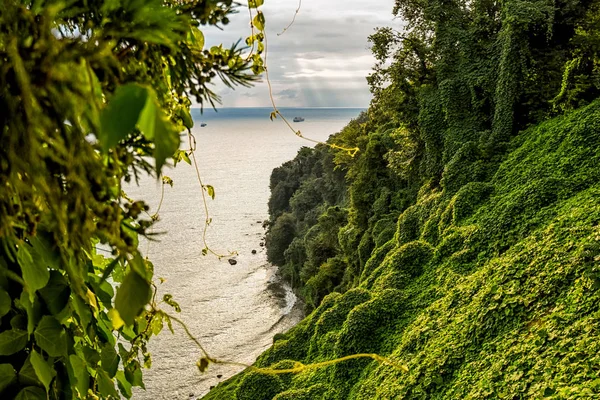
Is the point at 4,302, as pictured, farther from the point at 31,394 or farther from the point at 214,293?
the point at 214,293

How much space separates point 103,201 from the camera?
2.44ft

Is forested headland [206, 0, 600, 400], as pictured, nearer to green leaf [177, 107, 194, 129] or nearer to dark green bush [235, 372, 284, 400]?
dark green bush [235, 372, 284, 400]

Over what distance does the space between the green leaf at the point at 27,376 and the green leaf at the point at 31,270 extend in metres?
0.25

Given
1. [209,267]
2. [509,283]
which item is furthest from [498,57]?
[209,267]

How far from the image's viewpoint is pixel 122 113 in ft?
1.58

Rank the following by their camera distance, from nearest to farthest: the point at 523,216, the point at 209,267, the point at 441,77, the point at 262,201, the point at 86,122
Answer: the point at 86,122
the point at 523,216
the point at 441,77
the point at 209,267
the point at 262,201

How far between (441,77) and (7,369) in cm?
1482

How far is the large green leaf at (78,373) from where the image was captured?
3.82ft

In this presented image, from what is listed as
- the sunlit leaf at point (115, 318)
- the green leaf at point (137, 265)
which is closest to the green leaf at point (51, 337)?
the sunlit leaf at point (115, 318)

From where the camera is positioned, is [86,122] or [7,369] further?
[7,369]

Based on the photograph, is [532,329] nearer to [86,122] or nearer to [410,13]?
[86,122]

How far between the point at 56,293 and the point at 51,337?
0.10 metres

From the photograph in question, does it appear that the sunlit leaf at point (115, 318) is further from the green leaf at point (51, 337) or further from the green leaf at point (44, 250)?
the green leaf at point (51, 337)

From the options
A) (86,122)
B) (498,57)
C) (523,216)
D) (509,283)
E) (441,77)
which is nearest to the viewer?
(86,122)
